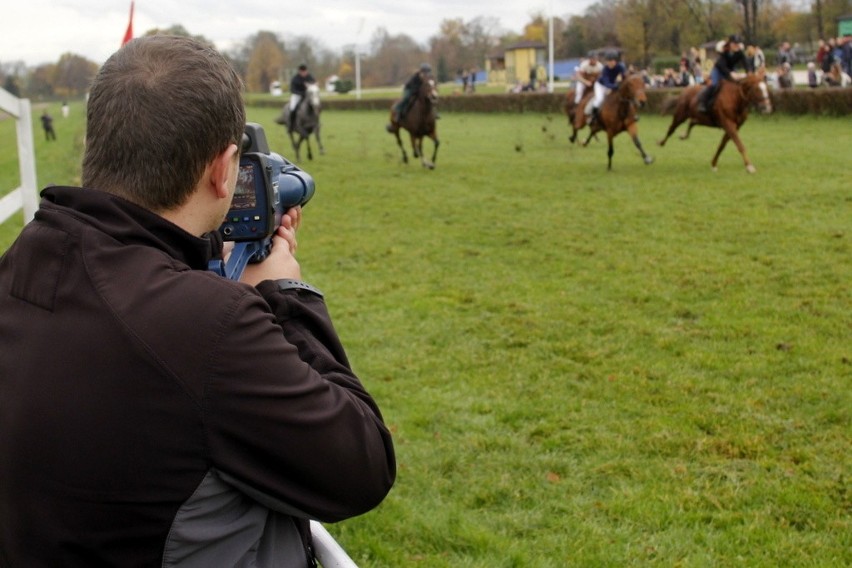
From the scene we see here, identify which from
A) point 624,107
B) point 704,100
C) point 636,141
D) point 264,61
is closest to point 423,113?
point 624,107

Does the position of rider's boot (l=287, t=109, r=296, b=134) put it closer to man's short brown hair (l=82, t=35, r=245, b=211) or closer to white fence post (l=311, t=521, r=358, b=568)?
white fence post (l=311, t=521, r=358, b=568)

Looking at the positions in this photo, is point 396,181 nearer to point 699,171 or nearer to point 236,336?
point 699,171

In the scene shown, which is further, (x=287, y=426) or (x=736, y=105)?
(x=736, y=105)

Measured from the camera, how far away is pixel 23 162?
21.2ft

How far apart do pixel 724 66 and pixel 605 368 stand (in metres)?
11.9

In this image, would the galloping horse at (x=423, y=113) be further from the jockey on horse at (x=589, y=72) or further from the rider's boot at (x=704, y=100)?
the rider's boot at (x=704, y=100)

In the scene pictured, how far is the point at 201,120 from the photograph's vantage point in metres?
1.44

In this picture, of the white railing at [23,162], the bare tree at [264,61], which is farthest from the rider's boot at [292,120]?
the bare tree at [264,61]

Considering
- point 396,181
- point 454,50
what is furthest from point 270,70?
point 396,181

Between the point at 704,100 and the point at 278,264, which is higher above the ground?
the point at 704,100

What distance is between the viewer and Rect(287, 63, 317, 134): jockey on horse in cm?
2152

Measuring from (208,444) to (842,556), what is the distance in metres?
3.06

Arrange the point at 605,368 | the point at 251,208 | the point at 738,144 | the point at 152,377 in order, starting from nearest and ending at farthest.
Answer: the point at 152,377
the point at 251,208
the point at 605,368
the point at 738,144

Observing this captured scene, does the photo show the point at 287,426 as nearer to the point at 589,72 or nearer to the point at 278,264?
the point at 278,264
